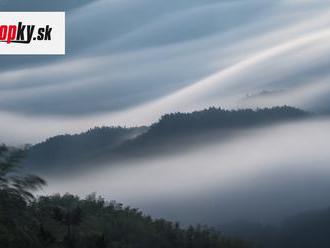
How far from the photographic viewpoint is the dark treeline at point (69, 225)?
5509 cm

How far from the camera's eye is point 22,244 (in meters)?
53.8

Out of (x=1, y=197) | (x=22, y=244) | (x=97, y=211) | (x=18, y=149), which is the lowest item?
(x=22, y=244)

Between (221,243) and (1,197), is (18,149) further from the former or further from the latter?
(221,243)

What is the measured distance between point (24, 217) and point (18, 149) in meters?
6.22

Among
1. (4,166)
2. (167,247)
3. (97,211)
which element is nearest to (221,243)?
(167,247)

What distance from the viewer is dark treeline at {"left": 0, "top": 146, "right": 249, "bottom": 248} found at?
55094 millimetres

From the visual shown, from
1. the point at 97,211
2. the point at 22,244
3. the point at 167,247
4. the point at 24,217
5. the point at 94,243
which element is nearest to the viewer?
the point at 22,244

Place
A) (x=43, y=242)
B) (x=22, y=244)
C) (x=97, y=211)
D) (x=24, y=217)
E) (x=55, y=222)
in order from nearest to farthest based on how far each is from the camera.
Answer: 1. (x=22, y=244)
2. (x=24, y=217)
3. (x=43, y=242)
4. (x=55, y=222)
5. (x=97, y=211)

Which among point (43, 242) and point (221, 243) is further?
point (221, 243)

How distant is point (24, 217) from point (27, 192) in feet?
13.2

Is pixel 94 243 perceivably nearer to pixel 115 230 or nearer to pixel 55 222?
pixel 55 222

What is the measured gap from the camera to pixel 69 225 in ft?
321

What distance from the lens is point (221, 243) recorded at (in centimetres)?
14200

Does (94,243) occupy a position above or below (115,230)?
below
